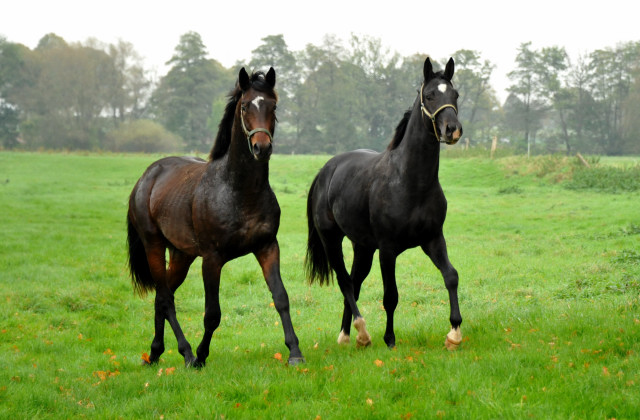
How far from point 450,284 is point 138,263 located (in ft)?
13.2

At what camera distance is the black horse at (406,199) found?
19.7 feet

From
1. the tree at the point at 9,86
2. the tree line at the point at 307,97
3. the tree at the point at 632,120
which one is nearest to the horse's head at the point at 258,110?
the tree line at the point at 307,97

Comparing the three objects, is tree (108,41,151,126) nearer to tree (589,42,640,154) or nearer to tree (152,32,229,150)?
tree (152,32,229,150)

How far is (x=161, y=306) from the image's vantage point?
696 cm

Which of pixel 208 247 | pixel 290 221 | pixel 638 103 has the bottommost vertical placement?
pixel 290 221

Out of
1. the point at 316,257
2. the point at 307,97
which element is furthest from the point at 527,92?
the point at 316,257

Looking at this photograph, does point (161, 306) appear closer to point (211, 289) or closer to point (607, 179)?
point (211, 289)

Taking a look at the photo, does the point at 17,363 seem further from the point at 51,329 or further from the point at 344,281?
the point at 344,281

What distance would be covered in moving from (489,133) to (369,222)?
72427mm

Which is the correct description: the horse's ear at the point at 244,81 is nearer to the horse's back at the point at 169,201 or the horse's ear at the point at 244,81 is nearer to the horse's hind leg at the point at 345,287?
the horse's back at the point at 169,201

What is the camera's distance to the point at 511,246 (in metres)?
15.9

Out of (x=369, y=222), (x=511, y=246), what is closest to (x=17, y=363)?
(x=369, y=222)

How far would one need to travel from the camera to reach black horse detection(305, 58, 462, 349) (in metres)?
6.02

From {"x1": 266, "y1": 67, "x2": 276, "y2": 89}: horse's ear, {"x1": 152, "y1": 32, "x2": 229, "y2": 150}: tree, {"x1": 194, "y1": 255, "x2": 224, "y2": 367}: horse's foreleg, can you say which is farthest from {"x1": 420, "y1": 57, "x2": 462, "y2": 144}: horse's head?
{"x1": 152, "y1": 32, "x2": 229, "y2": 150}: tree
